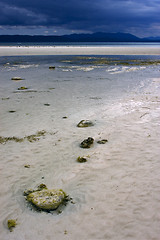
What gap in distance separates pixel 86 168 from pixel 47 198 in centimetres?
162

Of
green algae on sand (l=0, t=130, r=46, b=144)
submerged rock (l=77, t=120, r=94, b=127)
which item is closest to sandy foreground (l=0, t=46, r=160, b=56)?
submerged rock (l=77, t=120, r=94, b=127)

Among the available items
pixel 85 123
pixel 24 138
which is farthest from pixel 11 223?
pixel 85 123

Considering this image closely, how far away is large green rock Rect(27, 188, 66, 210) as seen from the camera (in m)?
4.54

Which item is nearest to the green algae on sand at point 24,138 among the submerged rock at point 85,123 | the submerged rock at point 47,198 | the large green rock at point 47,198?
the submerged rock at point 85,123

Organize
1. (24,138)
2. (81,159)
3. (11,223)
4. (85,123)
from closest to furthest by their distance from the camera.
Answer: (11,223) → (81,159) → (24,138) → (85,123)

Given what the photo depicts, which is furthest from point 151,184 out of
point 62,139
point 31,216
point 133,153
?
point 62,139

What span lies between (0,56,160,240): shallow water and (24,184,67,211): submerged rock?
16 centimetres

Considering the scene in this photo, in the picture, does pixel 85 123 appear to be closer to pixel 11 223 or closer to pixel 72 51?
pixel 11 223

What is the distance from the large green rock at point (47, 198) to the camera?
14.9 ft

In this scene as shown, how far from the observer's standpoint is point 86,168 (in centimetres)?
596

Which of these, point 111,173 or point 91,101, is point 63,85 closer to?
point 91,101

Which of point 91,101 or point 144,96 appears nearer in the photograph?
point 91,101

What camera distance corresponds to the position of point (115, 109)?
10703 millimetres

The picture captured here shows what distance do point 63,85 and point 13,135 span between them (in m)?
9.61
